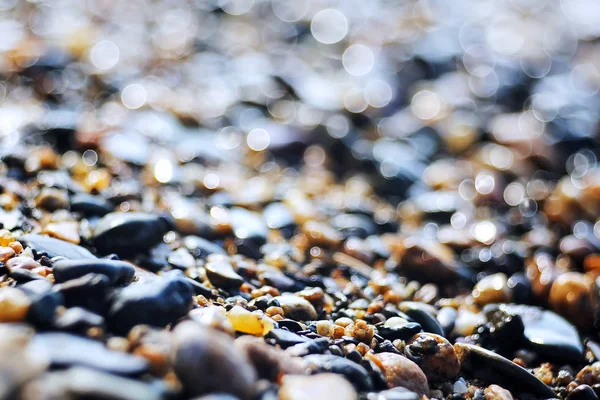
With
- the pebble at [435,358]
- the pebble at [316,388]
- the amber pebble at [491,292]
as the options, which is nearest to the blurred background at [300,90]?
the amber pebble at [491,292]

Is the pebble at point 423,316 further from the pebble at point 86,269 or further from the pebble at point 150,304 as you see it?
the pebble at point 86,269

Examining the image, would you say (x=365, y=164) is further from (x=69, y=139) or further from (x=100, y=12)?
(x=100, y=12)

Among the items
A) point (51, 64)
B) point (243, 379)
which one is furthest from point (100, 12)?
point (243, 379)

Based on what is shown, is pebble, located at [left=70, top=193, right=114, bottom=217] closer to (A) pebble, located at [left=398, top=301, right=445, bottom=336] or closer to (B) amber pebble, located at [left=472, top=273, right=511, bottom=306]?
(A) pebble, located at [left=398, top=301, right=445, bottom=336]

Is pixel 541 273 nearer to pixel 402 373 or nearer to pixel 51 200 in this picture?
pixel 402 373

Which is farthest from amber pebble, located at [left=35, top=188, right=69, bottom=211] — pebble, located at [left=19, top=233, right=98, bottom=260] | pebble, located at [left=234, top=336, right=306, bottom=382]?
pebble, located at [left=234, top=336, right=306, bottom=382]
